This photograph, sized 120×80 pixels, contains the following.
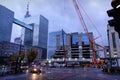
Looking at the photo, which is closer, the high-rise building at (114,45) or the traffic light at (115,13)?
the traffic light at (115,13)

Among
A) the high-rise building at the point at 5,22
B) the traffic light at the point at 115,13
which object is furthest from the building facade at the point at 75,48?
the traffic light at the point at 115,13

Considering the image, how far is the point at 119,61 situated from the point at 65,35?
143 metres

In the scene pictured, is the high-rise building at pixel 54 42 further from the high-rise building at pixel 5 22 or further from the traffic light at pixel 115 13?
the traffic light at pixel 115 13

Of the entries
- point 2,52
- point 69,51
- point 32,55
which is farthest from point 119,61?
point 69,51

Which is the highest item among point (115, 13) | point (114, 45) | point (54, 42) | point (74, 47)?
point (54, 42)

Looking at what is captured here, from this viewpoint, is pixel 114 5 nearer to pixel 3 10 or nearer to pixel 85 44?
pixel 3 10

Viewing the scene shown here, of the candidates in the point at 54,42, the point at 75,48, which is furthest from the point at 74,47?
the point at 54,42

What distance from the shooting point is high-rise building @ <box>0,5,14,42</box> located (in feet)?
445

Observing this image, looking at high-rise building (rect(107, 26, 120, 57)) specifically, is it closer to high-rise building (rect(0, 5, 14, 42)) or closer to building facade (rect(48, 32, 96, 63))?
building facade (rect(48, 32, 96, 63))

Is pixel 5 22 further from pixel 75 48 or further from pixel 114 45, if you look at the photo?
pixel 114 45

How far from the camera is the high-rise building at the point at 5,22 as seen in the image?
135750 millimetres

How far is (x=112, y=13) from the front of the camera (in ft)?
16.8

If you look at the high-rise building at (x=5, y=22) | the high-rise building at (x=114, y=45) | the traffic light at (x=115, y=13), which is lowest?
A: the traffic light at (x=115, y=13)

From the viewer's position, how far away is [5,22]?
13988 centimetres
